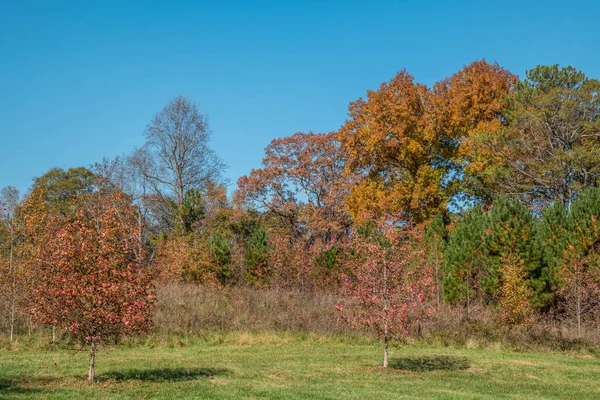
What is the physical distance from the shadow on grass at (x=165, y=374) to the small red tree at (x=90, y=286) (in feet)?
4.41

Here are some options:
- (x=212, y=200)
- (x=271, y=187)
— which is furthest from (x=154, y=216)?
(x=271, y=187)

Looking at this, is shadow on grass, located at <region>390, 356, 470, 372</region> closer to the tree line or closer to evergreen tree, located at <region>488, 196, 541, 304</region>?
the tree line

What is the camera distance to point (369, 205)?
4053 cm

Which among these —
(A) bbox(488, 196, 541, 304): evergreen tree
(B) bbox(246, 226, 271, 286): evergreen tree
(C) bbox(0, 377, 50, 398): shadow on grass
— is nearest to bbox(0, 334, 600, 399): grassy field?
(C) bbox(0, 377, 50, 398): shadow on grass

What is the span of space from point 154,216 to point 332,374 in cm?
4256

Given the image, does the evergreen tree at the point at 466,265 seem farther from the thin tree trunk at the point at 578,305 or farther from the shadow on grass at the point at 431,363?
the shadow on grass at the point at 431,363

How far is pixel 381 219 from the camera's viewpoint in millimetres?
19109

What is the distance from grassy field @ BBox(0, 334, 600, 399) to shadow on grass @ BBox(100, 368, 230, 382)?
3cm

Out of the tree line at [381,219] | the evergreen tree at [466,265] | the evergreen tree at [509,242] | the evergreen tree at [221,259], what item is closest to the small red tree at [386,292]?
the tree line at [381,219]

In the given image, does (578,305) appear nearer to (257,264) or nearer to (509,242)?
(509,242)

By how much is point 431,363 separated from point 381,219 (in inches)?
201

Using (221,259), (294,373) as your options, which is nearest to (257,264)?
(221,259)

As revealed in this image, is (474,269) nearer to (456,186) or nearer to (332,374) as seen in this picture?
(456,186)

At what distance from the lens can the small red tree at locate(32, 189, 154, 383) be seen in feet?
44.8
